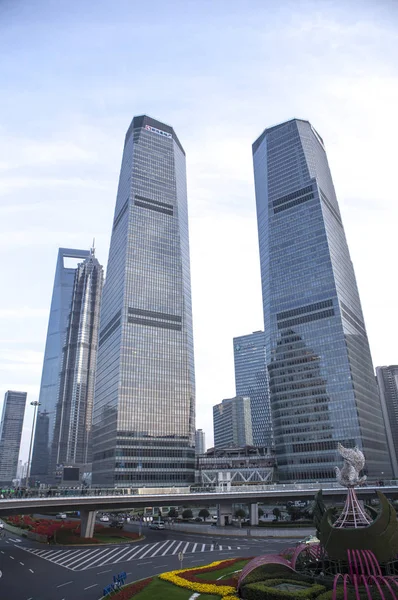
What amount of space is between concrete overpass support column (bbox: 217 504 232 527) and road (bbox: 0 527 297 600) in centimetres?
855

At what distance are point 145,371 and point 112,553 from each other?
109 metres

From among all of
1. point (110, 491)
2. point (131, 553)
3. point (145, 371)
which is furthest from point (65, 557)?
point (145, 371)

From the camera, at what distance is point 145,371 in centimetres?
17075

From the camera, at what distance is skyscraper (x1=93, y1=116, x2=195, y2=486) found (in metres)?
162

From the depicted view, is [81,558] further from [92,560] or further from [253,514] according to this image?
[253,514]

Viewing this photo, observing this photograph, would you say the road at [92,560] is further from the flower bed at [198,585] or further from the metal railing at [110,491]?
the metal railing at [110,491]

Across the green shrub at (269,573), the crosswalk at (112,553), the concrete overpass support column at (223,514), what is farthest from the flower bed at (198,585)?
the concrete overpass support column at (223,514)

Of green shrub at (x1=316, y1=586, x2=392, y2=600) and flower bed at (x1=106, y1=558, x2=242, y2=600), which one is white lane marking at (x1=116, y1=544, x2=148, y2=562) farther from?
green shrub at (x1=316, y1=586, x2=392, y2=600)

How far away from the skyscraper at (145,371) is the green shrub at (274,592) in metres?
135

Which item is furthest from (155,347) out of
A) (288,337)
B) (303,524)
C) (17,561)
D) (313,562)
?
(313,562)

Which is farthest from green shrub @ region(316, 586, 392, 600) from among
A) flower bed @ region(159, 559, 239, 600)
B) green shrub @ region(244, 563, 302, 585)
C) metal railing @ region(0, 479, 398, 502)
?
metal railing @ region(0, 479, 398, 502)

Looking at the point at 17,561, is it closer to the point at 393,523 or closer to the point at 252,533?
the point at 252,533

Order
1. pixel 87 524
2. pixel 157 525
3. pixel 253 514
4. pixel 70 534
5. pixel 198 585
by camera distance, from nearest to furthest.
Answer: pixel 198 585 < pixel 87 524 < pixel 70 534 < pixel 253 514 < pixel 157 525

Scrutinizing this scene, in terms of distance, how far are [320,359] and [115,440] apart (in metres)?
84.2
